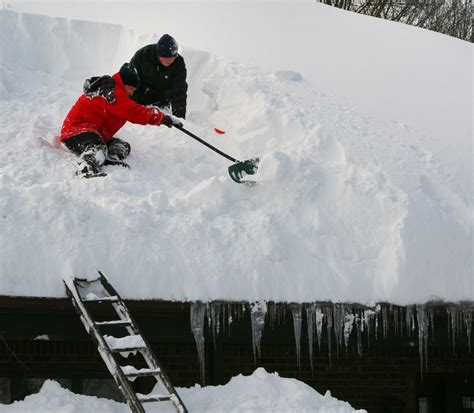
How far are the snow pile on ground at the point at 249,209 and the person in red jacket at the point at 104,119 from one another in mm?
183

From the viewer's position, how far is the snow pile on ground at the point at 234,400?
5.91 metres

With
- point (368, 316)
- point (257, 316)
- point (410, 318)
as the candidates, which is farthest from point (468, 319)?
point (257, 316)

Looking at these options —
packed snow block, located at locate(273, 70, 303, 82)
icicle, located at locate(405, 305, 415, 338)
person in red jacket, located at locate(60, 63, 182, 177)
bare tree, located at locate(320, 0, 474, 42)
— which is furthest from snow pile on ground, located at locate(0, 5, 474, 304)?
bare tree, located at locate(320, 0, 474, 42)

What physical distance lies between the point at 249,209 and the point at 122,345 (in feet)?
6.96

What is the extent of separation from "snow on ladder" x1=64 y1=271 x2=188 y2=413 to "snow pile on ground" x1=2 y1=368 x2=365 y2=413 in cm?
29

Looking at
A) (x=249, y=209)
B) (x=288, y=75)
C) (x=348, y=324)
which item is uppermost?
(x=288, y=75)

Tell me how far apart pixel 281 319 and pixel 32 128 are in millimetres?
3520

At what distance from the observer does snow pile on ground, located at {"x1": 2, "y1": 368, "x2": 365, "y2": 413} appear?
19.4 ft

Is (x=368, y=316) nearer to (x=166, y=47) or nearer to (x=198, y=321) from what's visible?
(x=198, y=321)

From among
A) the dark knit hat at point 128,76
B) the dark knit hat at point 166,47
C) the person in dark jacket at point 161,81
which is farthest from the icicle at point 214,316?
the dark knit hat at point 166,47

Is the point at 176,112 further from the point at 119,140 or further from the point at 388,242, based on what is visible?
the point at 388,242

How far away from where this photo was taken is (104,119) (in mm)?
8484

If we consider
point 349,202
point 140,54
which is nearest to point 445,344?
point 349,202

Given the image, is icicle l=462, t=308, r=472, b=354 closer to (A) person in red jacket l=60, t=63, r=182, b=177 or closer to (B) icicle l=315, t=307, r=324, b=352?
(B) icicle l=315, t=307, r=324, b=352
